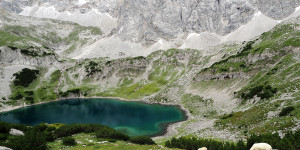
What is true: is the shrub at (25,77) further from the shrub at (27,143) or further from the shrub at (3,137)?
the shrub at (27,143)

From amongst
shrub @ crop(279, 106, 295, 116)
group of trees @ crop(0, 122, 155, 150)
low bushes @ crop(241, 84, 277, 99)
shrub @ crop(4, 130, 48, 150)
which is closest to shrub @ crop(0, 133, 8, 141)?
group of trees @ crop(0, 122, 155, 150)

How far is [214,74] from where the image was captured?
12725cm

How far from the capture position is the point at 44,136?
84.8 feet

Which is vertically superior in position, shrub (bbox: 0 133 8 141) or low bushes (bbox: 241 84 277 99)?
shrub (bbox: 0 133 8 141)

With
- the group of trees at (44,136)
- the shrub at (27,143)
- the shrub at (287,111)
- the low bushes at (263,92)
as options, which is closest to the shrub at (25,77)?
the group of trees at (44,136)

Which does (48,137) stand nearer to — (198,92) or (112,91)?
(198,92)

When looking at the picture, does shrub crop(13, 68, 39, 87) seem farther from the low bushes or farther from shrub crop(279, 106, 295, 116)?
shrub crop(279, 106, 295, 116)

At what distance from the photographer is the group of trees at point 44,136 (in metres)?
19.2

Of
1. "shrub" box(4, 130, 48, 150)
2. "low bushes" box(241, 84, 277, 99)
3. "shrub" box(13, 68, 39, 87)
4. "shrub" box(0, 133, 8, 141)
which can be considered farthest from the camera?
"shrub" box(13, 68, 39, 87)

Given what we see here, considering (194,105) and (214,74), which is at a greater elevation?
(214,74)

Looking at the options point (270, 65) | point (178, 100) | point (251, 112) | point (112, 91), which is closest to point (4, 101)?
point (112, 91)

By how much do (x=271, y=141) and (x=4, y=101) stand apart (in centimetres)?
17848

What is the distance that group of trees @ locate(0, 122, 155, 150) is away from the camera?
1919 centimetres

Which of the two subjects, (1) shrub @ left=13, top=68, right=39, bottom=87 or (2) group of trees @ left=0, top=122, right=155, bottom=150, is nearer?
(2) group of trees @ left=0, top=122, right=155, bottom=150
